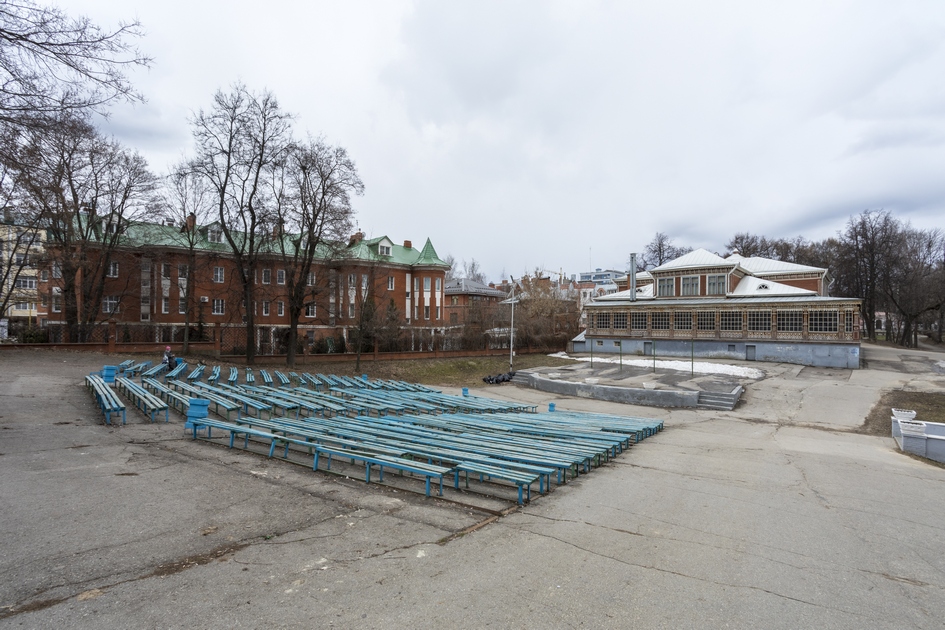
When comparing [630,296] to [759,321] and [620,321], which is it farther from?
[759,321]

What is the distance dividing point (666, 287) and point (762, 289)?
7.74 m

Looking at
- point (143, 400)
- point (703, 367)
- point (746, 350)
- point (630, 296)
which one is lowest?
point (703, 367)

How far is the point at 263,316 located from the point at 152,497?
139 feet

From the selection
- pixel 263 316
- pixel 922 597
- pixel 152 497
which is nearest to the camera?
pixel 922 597

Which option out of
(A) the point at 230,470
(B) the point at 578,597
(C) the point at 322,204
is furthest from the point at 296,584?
(C) the point at 322,204

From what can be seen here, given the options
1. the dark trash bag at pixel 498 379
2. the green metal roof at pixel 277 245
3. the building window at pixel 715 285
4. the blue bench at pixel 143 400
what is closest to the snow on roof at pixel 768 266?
the building window at pixel 715 285

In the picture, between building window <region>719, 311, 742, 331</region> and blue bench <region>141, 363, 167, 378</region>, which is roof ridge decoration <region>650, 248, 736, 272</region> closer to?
building window <region>719, 311, 742, 331</region>

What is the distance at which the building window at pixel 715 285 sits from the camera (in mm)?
42438

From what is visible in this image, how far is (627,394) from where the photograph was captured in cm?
2428

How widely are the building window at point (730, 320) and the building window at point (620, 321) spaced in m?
7.89

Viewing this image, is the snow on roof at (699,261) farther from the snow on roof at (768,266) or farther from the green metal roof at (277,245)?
the green metal roof at (277,245)

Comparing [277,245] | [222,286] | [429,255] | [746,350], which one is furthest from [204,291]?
[746,350]

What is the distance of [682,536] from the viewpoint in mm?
6254

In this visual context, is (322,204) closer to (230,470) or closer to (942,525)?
(230,470)
